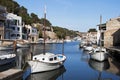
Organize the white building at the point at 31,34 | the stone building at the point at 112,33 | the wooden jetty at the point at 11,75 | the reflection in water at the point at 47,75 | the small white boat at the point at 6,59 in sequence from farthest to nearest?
the white building at the point at 31,34 → the stone building at the point at 112,33 → the small white boat at the point at 6,59 → the reflection in water at the point at 47,75 → the wooden jetty at the point at 11,75

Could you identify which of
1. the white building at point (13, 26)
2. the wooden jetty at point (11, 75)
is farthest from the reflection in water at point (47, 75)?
the white building at point (13, 26)

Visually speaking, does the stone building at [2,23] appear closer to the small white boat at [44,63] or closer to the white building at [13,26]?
the white building at [13,26]

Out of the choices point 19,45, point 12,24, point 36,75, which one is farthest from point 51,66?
point 12,24

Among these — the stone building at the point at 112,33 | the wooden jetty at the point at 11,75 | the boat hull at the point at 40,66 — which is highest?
the stone building at the point at 112,33

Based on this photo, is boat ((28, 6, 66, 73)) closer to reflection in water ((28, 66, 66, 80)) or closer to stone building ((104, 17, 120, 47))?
reflection in water ((28, 66, 66, 80))

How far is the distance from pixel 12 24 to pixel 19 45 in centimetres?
2033

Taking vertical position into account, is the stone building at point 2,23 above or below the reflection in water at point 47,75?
above

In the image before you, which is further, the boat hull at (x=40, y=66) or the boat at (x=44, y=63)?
the boat at (x=44, y=63)

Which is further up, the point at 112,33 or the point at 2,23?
the point at 2,23

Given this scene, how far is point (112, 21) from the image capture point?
248 feet

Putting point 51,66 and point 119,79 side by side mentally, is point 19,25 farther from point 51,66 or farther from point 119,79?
point 119,79

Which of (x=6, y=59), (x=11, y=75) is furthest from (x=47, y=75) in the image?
(x=11, y=75)

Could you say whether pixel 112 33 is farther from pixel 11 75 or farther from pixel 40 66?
pixel 11 75

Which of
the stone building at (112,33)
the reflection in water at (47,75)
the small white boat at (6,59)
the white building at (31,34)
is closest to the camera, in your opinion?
the reflection in water at (47,75)
